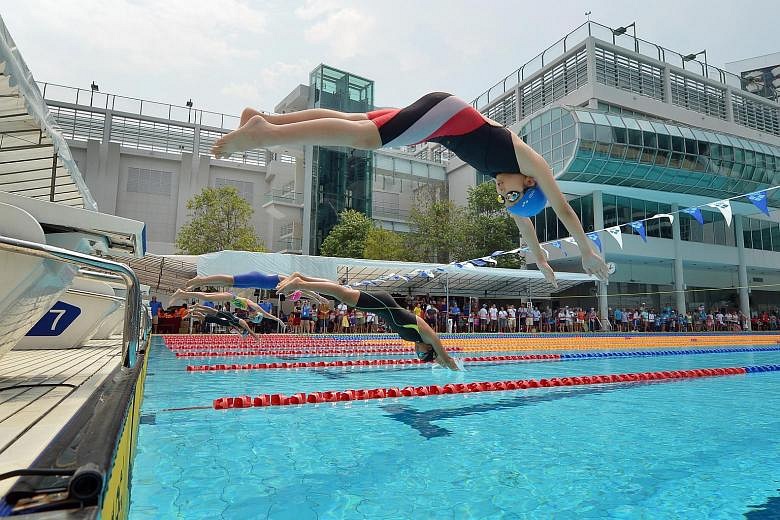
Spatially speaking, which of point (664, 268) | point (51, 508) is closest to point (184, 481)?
point (51, 508)

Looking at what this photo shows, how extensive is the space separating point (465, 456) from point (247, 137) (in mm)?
2874

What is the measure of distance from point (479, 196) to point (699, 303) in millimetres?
15268

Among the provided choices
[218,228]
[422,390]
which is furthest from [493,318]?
[422,390]

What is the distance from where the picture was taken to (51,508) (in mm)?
984

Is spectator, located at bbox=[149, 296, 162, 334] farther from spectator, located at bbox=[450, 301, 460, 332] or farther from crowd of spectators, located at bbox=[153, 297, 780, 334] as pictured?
spectator, located at bbox=[450, 301, 460, 332]

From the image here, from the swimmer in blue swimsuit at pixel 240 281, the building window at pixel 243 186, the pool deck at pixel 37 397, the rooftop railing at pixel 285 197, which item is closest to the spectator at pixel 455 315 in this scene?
the swimmer in blue swimsuit at pixel 240 281

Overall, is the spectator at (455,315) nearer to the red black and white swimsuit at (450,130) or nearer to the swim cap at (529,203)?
the swim cap at (529,203)

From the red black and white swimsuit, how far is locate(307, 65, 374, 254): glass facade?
26703 millimetres

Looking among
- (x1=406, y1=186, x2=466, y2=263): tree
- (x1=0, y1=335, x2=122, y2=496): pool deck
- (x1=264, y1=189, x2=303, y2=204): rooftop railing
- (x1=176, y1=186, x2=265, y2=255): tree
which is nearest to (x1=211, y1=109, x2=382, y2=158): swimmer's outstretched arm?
(x1=0, y1=335, x2=122, y2=496): pool deck

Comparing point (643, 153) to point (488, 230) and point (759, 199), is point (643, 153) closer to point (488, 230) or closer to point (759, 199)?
point (488, 230)

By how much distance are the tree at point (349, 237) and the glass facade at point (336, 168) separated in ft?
7.34

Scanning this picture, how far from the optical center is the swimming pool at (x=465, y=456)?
297cm

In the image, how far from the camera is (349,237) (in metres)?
27.9

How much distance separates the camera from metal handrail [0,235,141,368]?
1.98 meters
